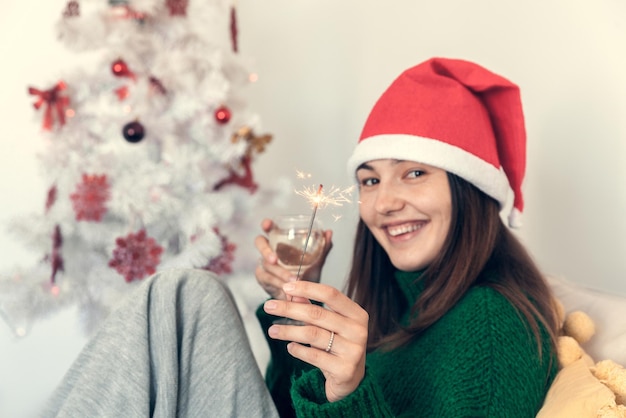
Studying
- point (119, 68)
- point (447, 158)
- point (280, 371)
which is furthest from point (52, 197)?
point (447, 158)

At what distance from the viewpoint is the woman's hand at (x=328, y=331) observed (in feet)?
2.58

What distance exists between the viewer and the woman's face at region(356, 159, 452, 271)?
1.24m

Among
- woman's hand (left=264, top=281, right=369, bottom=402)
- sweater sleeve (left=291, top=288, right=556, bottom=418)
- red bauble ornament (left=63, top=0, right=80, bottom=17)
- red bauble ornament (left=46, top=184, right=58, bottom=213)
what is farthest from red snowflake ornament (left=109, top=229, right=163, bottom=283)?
woman's hand (left=264, top=281, right=369, bottom=402)

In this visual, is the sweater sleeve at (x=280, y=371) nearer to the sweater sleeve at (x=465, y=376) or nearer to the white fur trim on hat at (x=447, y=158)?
the sweater sleeve at (x=465, y=376)

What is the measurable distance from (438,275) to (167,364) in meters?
0.58

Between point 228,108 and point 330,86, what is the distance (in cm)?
80

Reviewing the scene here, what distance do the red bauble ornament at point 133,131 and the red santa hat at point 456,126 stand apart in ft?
2.19

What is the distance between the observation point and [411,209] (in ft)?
4.10

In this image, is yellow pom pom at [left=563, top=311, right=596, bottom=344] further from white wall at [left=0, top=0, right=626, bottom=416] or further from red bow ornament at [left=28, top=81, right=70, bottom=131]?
red bow ornament at [left=28, top=81, right=70, bottom=131]

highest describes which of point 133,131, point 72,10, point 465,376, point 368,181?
point 72,10

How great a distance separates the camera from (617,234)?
149cm

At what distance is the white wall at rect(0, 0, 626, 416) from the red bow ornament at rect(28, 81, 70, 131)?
0.25ft

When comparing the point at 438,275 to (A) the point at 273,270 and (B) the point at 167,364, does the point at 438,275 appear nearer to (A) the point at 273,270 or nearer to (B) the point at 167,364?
(A) the point at 273,270

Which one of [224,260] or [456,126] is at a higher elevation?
[456,126]
